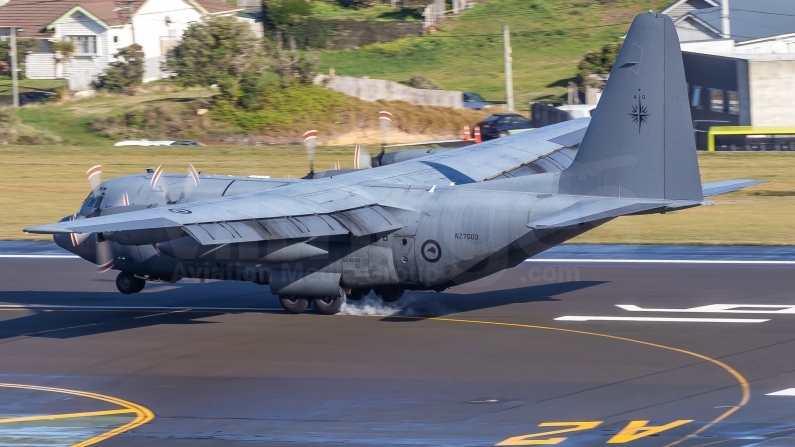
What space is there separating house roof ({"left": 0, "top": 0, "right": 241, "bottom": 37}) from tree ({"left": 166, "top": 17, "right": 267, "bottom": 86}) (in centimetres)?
1808

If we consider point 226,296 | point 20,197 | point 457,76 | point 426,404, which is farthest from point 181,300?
point 457,76

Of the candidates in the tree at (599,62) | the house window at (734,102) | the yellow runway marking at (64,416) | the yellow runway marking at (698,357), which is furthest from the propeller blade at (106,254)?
the tree at (599,62)

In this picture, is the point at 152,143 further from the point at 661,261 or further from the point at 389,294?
the point at 389,294

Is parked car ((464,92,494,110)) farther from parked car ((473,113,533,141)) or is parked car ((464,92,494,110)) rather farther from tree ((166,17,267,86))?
tree ((166,17,267,86))

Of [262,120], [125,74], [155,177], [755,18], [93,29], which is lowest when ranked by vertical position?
[155,177]

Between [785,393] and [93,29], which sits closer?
[785,393]

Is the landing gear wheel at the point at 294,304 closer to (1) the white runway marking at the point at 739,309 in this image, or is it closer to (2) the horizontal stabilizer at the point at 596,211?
(2) the horizontal stabilizer at the point at 596,211

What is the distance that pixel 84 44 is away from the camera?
95.6 m

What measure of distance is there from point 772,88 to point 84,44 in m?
65.6

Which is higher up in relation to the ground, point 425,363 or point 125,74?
point 125,74

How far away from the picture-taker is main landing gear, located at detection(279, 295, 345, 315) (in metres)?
22.0

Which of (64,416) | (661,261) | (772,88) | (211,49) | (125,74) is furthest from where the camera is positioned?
(125,74)

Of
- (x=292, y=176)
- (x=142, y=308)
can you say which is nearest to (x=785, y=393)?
Answer: (x=142, y=308)

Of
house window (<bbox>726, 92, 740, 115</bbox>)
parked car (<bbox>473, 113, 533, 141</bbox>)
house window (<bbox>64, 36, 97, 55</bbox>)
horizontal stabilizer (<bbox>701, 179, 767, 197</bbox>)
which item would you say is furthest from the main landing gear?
A: house window (<bbox>64, 36, 97, 55</bbox>)
